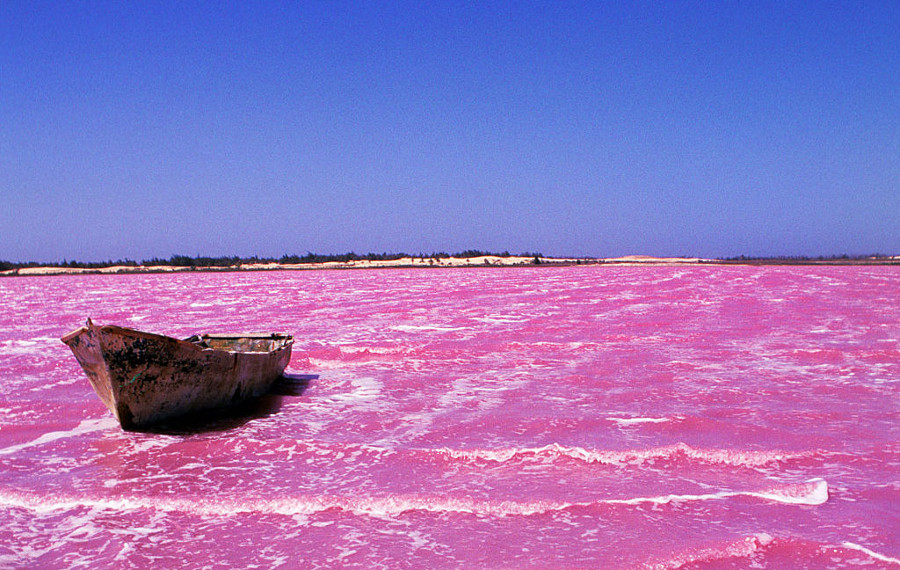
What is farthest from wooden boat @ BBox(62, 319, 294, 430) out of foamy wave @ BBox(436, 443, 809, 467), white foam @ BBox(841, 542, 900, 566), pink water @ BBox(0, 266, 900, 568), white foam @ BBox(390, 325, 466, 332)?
white foam @ BBox(390, 325, 466, 332)

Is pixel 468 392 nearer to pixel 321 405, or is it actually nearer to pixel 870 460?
pixel 321 405

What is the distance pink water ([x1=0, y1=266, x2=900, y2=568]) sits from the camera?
12.5 ft

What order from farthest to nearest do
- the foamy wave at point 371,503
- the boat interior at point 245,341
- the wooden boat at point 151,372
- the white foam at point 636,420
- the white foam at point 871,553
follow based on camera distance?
the boat interior at point 245,341 < the white foam at point 636,420 < the wooden boat at point 151,372 < the foamy wave at point 371,503 < the white foam at point 871,553

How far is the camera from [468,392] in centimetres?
784

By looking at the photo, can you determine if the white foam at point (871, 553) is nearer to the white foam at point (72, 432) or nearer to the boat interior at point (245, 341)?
the white foam at point (72, 432)

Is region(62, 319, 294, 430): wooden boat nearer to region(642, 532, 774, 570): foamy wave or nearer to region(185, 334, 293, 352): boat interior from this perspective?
region(185, 334, 293, 352): boat interior

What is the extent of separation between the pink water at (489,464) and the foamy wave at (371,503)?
Result: 0.02m

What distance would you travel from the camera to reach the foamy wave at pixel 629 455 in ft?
16.9

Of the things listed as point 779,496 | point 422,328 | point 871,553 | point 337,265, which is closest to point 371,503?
point 779,496

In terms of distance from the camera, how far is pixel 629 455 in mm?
5289

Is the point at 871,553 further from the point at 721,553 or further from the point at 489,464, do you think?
the point at 489,464

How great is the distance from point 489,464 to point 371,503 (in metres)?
1.10

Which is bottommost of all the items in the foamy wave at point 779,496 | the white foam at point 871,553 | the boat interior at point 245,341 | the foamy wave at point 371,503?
the foamy wave at point 371,503

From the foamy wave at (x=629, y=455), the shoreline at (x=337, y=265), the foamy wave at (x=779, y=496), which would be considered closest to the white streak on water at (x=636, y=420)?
the foamy wave at (x=629, y=455)
